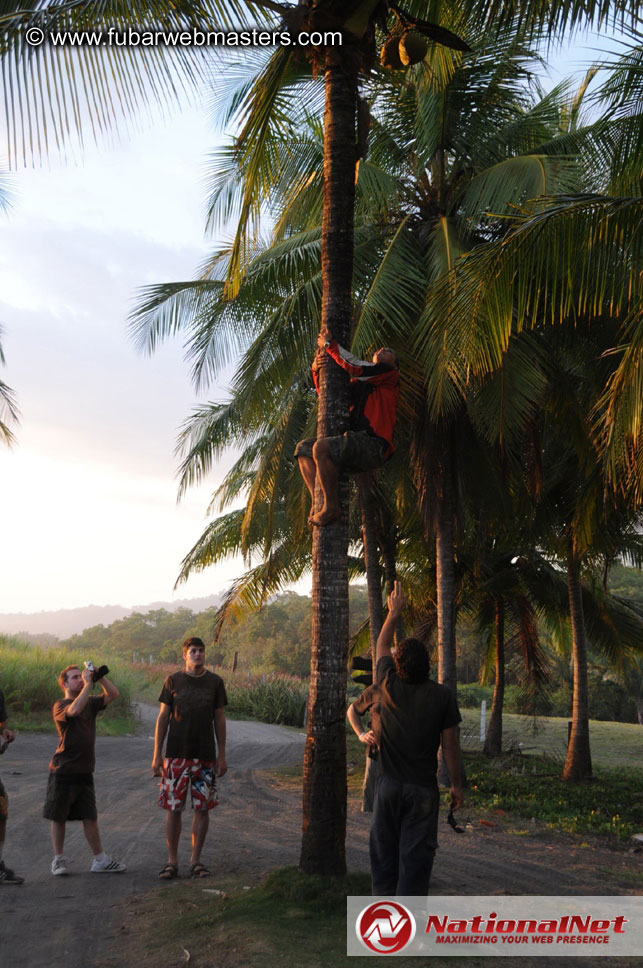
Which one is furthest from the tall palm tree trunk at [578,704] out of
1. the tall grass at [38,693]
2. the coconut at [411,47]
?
the coconut at [411,47]

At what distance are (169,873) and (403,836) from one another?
276 centimetres

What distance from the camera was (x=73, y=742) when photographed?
700cm

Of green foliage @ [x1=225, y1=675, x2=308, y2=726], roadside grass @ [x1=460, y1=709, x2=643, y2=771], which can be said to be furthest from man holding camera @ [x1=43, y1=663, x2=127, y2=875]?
green foliage @ [x1=225, y1=675, x2=308, y2=726]

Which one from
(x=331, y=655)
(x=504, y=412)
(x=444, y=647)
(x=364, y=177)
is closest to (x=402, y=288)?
(x=364, y=177)

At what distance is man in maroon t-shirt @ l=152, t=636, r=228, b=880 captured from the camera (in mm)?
6805

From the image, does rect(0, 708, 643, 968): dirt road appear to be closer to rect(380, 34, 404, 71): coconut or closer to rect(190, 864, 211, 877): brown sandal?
rect(190, 864, 211, 877): brown sandal

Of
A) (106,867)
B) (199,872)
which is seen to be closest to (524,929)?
(199,872)

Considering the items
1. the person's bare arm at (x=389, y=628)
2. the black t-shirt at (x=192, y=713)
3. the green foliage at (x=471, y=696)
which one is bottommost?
the green foliage at (x=471, y=696)

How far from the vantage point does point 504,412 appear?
1127cm

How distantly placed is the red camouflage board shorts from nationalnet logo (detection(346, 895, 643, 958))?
1.54m

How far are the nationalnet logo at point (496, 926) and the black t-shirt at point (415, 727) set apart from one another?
706 mm

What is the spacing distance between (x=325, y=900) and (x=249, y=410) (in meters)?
8.48

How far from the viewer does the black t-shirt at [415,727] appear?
4.93 meters

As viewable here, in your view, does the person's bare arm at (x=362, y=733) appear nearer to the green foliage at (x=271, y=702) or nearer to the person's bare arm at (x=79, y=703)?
the person's bare arm at (x=79, y=703)
